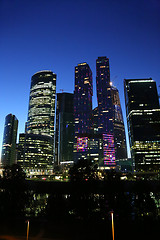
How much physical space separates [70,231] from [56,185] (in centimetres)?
7023

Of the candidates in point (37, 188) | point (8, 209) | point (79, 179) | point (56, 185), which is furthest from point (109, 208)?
point (37, 188)

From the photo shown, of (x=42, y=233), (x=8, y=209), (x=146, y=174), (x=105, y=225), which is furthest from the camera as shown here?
(x=146, y=174)

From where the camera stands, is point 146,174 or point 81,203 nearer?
point 81,203

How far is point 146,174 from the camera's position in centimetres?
16400

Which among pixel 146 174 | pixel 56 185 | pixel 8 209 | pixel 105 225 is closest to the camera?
pixel 105 225

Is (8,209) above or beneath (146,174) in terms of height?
beneath

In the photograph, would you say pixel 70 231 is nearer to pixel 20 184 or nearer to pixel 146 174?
pixel 20 184

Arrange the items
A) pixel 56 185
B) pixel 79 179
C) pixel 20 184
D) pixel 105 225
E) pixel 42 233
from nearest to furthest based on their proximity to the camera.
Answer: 1. pixel 42 233
2. pixel 105 225
3. pixel 79 179
4. pixel 20 184
5. pixel 56 185

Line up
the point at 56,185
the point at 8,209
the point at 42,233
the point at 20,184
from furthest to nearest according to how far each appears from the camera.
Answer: the point at 56,185
the point at 20,184
the point at 8,209
the point at 42,233

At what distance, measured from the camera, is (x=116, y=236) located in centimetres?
2177

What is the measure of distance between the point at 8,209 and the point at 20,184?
25.8 ft

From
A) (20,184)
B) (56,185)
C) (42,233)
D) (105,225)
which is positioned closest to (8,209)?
(20,184)

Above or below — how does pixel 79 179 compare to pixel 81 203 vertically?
above

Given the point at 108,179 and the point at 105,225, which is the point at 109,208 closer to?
the point at 108,179
